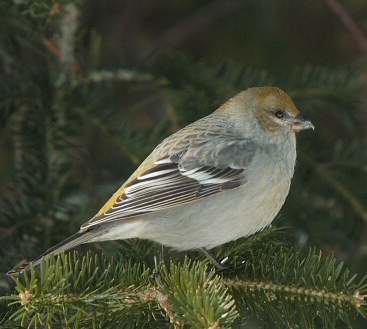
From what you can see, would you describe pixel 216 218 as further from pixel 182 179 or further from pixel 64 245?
pixel 64 245

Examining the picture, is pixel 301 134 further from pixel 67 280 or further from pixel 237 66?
pixel 67 280

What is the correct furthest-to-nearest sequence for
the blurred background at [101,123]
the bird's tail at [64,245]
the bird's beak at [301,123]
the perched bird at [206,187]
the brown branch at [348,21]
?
the brown branch at [348,21], the bird's beak at [301,123], the blurred background at [101,123], the perched bird at [206,187], the bird's tail at [64,245]

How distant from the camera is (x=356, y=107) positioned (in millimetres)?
4648

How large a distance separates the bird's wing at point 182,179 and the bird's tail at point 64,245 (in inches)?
4.9

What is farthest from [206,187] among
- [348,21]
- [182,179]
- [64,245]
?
[348,21]

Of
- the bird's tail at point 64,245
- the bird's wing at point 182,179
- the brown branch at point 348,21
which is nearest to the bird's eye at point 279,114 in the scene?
the bird's wing at point 182,179

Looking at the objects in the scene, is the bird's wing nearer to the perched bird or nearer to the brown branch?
the perched bird

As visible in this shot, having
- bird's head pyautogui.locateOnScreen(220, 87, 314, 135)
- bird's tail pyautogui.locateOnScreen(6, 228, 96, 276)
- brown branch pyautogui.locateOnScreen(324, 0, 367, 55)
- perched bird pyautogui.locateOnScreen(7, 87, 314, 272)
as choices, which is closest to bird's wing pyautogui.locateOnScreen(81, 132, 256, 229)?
perched bird pyautogui.locateOnScreen(7, 87, 314, 272)

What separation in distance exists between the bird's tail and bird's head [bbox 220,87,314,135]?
128cm

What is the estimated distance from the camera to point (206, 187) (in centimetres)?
396

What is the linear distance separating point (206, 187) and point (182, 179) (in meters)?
0.14

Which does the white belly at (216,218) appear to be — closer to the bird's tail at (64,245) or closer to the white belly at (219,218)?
the white belly at (219,218)

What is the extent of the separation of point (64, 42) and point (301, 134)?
5.35ft

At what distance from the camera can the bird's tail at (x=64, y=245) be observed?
3180 mm
